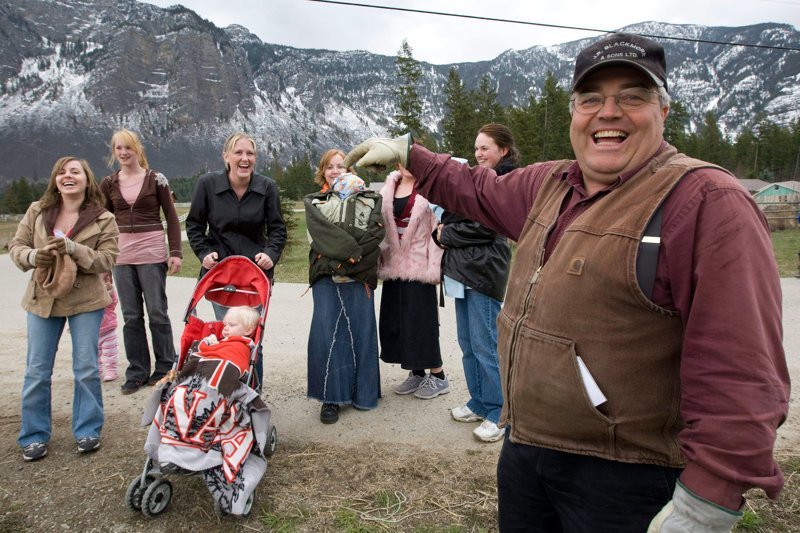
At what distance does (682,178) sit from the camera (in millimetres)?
1438

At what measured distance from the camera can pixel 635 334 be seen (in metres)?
1.45

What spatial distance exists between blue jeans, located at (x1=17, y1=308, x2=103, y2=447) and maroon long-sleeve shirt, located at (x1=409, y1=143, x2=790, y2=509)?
3854mm

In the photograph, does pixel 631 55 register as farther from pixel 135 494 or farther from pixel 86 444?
pixel 86 444

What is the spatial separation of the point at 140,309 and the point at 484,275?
3285 mm

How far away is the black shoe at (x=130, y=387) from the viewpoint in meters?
4.97

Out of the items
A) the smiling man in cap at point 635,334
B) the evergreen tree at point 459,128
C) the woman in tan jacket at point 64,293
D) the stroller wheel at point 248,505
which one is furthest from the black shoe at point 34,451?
the evergreen tree at point 459,128

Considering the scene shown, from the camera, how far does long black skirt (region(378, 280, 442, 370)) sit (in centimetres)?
463

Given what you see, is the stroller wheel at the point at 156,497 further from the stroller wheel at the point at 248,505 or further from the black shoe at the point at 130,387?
the black shoe at the point at 130,387

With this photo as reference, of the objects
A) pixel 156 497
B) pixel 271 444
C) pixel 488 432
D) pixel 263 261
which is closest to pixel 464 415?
pixel 488 432

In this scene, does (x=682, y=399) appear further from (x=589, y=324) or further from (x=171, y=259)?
(x=171, y=259)

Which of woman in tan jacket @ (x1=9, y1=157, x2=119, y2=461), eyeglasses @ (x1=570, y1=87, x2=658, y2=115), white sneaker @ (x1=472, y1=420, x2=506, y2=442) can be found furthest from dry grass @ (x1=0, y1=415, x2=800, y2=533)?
eyeglasses @ (x1=570, y1=87, x2=658, y2=115)

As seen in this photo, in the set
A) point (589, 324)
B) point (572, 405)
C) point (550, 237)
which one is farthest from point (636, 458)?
point (550, 237)

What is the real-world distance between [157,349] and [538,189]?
436 cm

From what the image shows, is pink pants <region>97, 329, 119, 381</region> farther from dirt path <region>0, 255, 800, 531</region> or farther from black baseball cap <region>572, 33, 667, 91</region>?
black baseball cap <region>572, 33, 667, 91</region>
